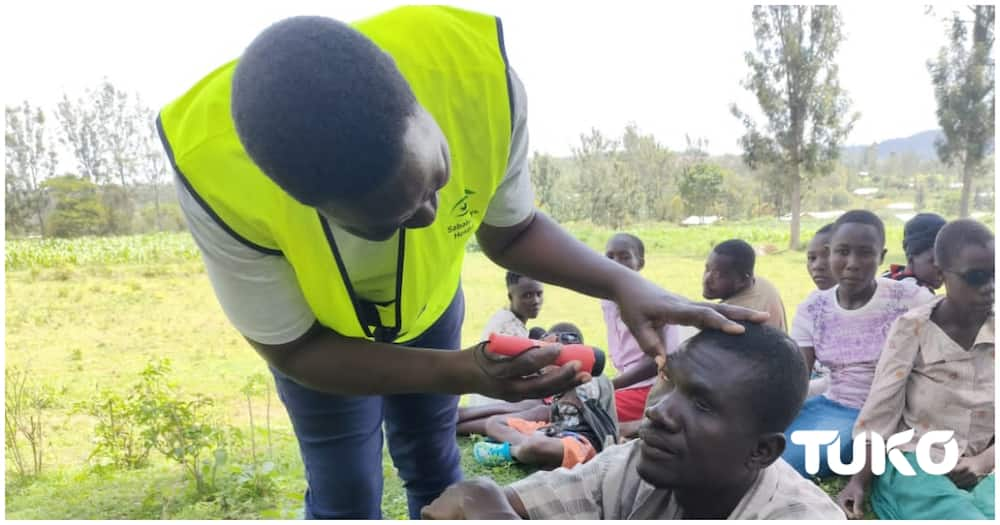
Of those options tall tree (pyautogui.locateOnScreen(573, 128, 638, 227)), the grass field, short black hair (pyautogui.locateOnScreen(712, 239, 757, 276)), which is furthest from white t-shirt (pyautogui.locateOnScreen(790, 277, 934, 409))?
tall tree (pyautogui.locateOnScreen(573, 128, 638, 227))

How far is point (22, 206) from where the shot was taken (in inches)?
288

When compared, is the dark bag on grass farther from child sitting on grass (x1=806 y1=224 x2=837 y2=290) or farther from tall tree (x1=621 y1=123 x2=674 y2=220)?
tall tree (x1=621 y1=123 x2=674 y2=220)

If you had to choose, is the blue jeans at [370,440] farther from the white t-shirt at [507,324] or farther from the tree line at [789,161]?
the tree line at [789,161]

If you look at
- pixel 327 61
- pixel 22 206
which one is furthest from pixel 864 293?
pixel 22 206

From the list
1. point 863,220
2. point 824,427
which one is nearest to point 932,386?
point 824,427

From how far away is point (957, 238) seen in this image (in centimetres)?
287

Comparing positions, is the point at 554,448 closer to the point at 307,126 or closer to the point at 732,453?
the point at 732,453

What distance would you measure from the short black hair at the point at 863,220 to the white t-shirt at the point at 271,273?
8.35ft

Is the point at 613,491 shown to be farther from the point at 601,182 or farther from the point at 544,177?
the point at 601,182

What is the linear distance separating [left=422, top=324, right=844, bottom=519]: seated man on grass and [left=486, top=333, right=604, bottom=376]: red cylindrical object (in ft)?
0.82

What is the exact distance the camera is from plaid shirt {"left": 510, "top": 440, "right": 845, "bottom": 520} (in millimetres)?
1521

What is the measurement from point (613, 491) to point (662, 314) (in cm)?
38

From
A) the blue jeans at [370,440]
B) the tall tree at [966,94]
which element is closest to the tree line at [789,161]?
the tall tree at [966,94]

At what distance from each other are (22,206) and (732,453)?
759 cm
